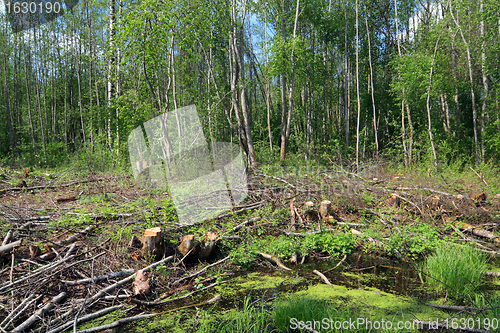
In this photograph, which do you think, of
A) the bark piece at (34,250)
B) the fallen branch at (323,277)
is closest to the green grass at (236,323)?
the fallen branch at (323,277)

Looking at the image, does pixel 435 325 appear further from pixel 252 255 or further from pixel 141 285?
pixel 141 285

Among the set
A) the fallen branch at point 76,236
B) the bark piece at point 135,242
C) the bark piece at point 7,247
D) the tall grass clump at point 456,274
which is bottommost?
the tall grass clump at point 456,274

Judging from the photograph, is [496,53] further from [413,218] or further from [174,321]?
[174,321]

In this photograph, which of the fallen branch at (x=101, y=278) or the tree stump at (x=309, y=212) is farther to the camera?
the tree stump at (x=309, y=212)

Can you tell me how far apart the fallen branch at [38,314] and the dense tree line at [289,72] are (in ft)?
18.7

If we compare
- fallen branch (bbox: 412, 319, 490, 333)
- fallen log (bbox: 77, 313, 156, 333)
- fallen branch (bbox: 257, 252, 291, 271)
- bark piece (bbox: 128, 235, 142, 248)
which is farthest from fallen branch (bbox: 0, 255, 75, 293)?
fallen branch (bbox: 412, 319, 490, 333)

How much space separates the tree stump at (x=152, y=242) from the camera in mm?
4109

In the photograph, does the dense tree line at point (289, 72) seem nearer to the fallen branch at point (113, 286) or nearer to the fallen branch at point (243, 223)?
the fallen branch at point (243, 223)

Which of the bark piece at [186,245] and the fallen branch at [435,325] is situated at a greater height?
the bark piece at [186,245]

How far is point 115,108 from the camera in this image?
9773mm

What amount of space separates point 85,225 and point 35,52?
722 inches

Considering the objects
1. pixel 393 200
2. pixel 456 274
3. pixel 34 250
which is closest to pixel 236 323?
pixel 456 274

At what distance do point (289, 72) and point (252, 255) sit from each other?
26.4 feet

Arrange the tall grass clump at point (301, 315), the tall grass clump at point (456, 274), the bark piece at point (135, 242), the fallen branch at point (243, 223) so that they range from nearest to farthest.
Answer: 1. the tall grass clump at point (301, 315)
2. the tall grass clump at point (456, 274)
3. the bark piece at point (135, 242)
4. the fallen branch at point (243, 223)
